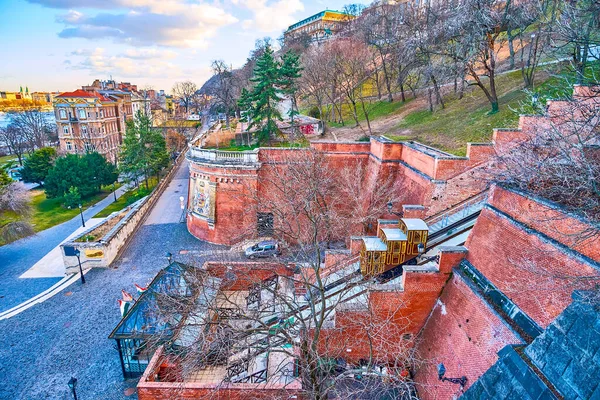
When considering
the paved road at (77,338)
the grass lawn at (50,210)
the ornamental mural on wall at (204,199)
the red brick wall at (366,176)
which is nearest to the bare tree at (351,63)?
the red brick wall at (366,176)

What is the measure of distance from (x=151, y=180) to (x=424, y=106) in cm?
2937

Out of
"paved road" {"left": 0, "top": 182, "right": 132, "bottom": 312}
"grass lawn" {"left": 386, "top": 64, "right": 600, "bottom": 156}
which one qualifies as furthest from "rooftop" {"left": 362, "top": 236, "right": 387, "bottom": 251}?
"paved road" {"left": 0, "top": 182, "right": 132, "bottom": 312}

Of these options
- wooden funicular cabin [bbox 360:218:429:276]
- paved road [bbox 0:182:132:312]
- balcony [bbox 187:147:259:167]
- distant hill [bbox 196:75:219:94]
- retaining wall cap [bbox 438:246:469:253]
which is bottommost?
paved road [bbox 0:182:132:312]

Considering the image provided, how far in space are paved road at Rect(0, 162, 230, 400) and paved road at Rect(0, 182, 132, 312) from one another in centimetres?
195

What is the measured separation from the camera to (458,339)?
8.53 meters

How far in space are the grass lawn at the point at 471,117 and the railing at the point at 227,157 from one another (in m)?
9.10

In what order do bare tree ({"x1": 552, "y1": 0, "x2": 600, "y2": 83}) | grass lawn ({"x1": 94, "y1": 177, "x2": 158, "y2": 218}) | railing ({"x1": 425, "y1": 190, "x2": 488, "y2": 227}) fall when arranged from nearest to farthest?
1. bare tree ({"x1": 552, "y1": 0, "x2": 600, "y2": 83})
2. railing ({"x1": 425, "y1": 190, "x2": 488, "y2": 227})
3. grass lawn ({"x1": 94, "y1": 177, "x2": 158, "y2": 218})

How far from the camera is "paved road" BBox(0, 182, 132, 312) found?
15922mm

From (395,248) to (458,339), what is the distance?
3413 mm

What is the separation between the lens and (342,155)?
64.1ft

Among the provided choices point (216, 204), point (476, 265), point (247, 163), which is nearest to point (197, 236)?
point (216, 204)

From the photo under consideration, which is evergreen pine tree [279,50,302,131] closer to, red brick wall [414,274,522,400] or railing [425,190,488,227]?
railing [425,190,488,227]

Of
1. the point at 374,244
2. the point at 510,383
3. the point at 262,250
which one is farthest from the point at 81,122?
the point at 510,383

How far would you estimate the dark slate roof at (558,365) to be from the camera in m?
4.69
